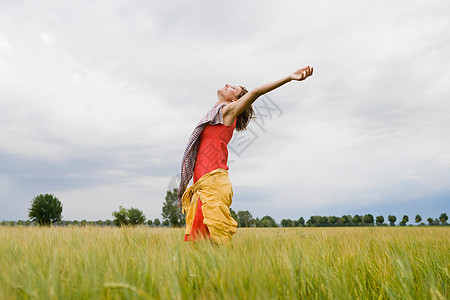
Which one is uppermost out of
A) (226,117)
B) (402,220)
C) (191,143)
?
(226,117)

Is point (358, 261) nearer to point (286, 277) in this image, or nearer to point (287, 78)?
point (286, 277)

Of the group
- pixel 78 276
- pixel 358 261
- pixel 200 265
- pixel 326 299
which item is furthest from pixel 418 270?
pixel 78 276

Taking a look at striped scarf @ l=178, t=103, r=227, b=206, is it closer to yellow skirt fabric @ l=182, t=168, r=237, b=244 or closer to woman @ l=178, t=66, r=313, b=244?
woman @ l=178, t=66, r=313, b=244

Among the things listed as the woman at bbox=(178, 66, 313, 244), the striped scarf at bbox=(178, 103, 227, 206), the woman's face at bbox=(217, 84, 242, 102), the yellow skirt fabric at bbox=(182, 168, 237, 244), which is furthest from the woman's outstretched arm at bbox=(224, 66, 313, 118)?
the yellow skirt fabric at bbox=(182, 168, 237, 244)

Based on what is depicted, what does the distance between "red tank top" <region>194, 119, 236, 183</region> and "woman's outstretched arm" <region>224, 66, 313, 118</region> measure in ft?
0.90

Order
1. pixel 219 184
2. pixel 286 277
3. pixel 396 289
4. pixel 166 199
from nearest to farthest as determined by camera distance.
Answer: pixel 286 277 < pixel 396 289 < pixel 219 184 < pixel 166 199

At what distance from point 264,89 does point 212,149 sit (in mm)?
967

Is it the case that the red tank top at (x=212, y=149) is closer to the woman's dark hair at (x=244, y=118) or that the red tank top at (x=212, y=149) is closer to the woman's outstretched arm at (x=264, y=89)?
the woman's outstretched arm at (x=264, y=89)

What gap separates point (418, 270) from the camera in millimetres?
2324

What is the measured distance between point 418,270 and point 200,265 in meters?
1.69

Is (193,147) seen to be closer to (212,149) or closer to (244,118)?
(212,149)

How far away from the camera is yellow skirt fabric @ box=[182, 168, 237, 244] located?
11.3 ft

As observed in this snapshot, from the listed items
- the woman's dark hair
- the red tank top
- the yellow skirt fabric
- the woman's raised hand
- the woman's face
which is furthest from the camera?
the woman's dark hair

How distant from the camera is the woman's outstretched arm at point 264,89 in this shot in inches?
125
